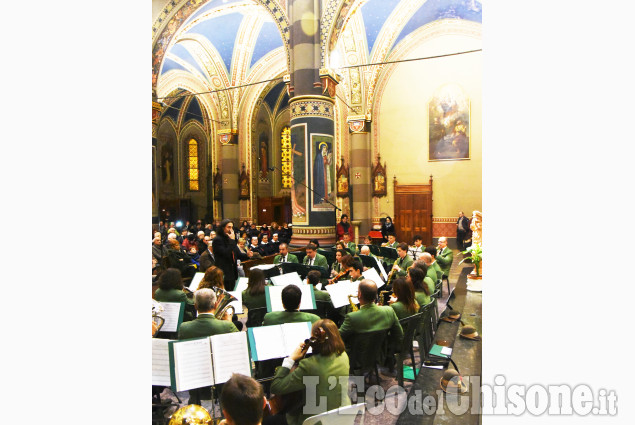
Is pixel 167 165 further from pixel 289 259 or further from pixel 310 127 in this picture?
pixel 289 259

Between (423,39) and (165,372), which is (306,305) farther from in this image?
(423,39)

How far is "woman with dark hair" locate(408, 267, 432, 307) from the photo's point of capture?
498cm

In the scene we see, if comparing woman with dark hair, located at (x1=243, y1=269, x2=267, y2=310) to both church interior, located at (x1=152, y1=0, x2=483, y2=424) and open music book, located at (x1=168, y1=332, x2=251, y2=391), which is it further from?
church interior, located at (x1=152, y1=0, x2=483, y2=424)

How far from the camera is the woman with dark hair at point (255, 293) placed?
16.1 ft

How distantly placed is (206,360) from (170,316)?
1.52m

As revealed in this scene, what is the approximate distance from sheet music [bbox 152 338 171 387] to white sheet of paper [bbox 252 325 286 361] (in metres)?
0.67

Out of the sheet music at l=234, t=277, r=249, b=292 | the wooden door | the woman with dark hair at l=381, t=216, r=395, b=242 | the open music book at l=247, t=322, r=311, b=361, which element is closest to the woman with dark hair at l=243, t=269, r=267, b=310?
the sheet music at l=234, t=277, r=249, b=292

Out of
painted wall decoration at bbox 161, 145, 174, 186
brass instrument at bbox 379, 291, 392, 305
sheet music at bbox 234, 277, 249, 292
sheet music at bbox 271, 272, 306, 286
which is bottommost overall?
brass instrument at bbox 379, 291, 392, 305

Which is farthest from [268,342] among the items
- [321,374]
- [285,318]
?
[321,374]
